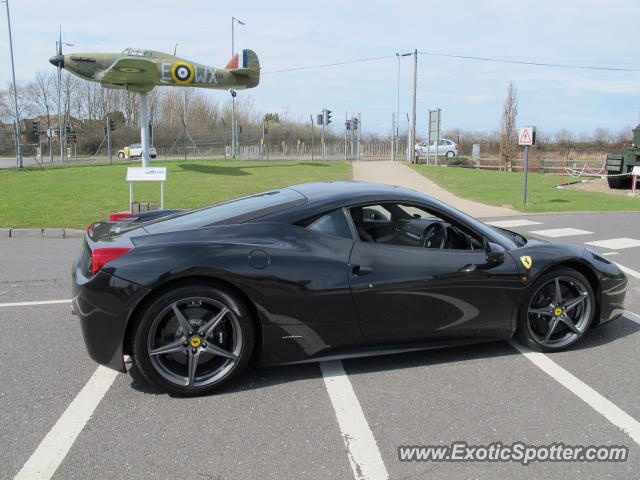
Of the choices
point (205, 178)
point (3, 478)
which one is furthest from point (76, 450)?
point (205, 178)

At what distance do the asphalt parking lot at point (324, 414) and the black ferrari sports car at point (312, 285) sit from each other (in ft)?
0.72

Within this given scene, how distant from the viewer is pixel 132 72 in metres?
23.6

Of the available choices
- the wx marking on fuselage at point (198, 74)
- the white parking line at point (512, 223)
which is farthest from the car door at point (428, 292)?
the wx marking on fuselage at point (198, 74)

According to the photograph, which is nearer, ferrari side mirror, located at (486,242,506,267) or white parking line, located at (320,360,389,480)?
white parking line, located at (320,360,389,480)

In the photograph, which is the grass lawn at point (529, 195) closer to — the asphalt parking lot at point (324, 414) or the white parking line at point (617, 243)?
the white parking line at point (617, 243)

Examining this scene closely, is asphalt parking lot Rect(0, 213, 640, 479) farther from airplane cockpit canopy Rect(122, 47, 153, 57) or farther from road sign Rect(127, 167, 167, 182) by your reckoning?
airplane cockpit canopy Rect(122, 47, 153, 57)

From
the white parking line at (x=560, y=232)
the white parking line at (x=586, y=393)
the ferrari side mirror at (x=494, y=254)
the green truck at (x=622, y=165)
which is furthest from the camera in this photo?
the green truck at (x=622, y=165)

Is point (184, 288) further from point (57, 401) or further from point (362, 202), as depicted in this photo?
point (362, 202)

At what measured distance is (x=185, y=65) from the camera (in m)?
25.0

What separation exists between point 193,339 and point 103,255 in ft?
2.54

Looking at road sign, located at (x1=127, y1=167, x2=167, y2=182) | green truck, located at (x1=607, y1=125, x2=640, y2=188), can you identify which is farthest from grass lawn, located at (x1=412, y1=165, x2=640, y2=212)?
road sign, located at (x1=127, y1=167, x2=167, y2=182)

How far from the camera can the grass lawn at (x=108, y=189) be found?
12.1 metres

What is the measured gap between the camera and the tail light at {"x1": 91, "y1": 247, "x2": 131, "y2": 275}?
3.32 m

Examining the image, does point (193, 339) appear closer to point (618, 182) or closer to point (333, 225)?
point (333, 225)
